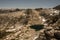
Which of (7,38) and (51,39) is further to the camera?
(7,38)

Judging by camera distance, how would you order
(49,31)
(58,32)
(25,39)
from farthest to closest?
(25,39) < (49,31) < (58,32)

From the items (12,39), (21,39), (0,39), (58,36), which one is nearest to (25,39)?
(21,39)

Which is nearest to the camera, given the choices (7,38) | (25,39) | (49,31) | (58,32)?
(58,32)

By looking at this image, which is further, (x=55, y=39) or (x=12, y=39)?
(x=12, y=39)

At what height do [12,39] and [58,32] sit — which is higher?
[58,32]

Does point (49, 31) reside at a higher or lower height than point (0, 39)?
higher

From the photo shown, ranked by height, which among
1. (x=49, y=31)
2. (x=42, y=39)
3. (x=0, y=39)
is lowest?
(x=0, y=39)

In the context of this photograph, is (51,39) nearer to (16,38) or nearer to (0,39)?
(16,38)

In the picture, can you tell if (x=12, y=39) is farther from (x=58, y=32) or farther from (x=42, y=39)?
(x=58, y=32)

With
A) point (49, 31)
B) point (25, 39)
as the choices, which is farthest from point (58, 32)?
point (25, 39)
